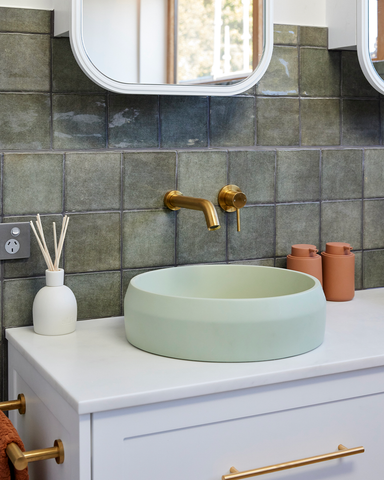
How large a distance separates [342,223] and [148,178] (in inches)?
25.2

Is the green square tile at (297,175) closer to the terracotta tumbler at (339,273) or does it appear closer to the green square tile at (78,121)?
the terracotta tumbler at (339,273)

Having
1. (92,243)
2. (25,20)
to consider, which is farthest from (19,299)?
(25,20)

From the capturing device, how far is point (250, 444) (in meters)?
1.12

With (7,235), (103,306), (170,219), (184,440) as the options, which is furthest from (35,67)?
(184,440)

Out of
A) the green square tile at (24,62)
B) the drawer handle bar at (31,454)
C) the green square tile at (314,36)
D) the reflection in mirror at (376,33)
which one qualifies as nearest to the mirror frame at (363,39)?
the reflection in mirror at (376,33)

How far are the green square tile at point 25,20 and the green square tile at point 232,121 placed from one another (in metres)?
0.47

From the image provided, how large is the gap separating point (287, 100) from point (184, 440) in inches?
40.3

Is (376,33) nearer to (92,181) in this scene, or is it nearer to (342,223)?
(342,223)

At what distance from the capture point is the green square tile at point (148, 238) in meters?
1.52

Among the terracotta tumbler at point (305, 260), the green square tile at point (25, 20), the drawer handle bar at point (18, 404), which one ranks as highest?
the green square tile at point (25, 20)

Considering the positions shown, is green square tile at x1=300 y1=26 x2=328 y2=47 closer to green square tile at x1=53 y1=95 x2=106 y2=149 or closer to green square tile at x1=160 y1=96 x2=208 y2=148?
green square tile at x1=160 y1=96 x2=208 y2=148

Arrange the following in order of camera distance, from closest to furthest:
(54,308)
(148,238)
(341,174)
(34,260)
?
(54,308)
(34,260)
(148,238)
(341,174)

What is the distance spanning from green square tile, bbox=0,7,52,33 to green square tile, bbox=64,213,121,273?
457 mm

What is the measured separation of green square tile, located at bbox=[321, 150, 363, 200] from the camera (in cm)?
174
